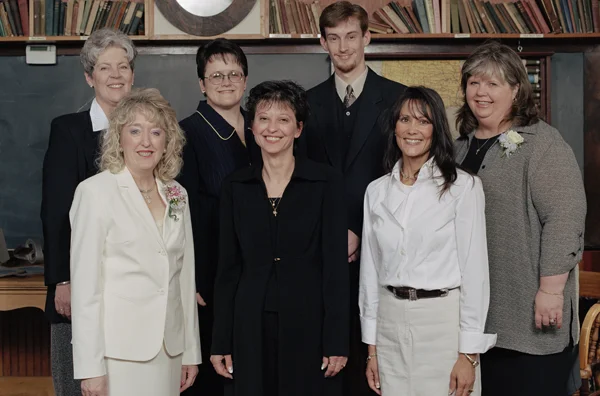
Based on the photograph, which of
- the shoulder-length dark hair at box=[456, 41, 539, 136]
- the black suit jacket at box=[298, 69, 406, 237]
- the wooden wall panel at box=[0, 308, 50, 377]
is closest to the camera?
the shoulder-length dark hair at box=[456, 41, 539, 136]

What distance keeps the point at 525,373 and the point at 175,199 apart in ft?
4.54

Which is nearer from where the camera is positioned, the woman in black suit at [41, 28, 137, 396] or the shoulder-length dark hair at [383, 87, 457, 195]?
the shoulder-length dark hair at [383, 87, 457, 195]

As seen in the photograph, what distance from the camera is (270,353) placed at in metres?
2.53

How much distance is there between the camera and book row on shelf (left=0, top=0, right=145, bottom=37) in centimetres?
466

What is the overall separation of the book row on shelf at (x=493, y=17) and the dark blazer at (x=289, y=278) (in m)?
2.43

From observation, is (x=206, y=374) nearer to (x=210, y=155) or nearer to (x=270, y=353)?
(x=270, y=353)

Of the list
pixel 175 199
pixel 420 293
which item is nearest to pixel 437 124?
pixel 420 293

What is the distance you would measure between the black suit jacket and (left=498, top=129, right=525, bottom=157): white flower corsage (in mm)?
535

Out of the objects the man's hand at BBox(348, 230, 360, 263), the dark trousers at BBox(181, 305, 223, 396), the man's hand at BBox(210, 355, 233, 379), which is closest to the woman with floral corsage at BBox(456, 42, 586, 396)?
the man's hand at BBox(348, 230, 360, 263)

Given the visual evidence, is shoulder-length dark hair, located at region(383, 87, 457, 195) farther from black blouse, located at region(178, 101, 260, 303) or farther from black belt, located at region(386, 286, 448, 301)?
black blouse, located at region(178, 101, 260, 303)

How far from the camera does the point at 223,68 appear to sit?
3061 mm

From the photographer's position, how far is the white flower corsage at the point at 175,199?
250 cm

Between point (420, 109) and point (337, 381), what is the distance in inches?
38.2

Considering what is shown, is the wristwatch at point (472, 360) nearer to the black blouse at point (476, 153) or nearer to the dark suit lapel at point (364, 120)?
the black blouse at point (476, 153)
